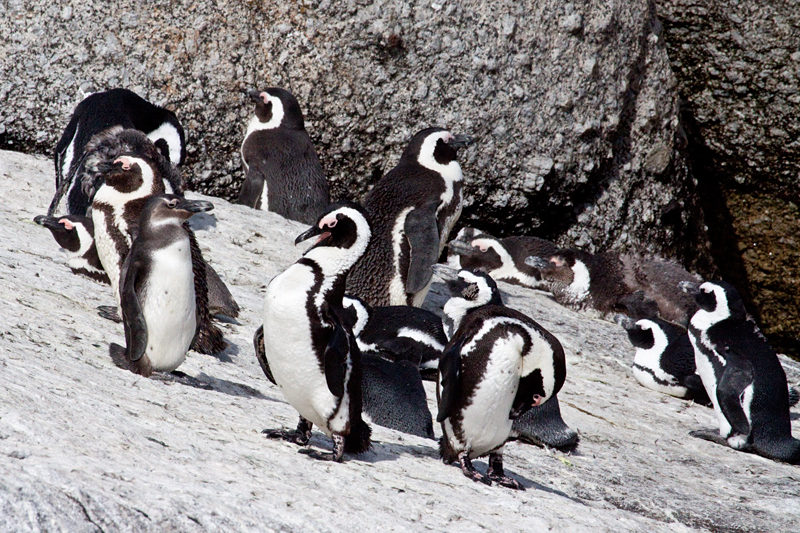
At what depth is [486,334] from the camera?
9.91 feet

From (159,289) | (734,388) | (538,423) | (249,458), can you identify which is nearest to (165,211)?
(159,289)

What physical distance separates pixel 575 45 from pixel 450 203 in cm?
215

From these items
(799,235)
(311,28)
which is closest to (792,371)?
(799,235)

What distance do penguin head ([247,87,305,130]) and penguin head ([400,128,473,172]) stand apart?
1.09 m

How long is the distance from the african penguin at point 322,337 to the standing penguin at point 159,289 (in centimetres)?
72

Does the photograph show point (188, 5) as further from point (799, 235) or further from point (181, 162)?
point (799, 235)

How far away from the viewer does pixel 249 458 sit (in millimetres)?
2441

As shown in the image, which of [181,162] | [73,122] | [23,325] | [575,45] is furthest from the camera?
[575,45]

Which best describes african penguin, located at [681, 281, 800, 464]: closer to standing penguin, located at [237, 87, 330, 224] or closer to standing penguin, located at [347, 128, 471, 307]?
standing penguin, located at [347, 128, 471, 307]

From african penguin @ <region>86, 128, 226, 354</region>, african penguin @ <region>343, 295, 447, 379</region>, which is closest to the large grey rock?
african penguin @ <region>343, 295, 447, 379</region>

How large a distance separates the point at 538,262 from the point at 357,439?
439 centimetres

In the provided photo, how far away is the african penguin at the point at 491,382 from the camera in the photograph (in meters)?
2.97

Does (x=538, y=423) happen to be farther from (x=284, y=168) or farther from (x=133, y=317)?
(x=284, y=168)

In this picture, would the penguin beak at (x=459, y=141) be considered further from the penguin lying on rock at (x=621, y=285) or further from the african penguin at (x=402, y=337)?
the african penguin at (x=402, y=337)
